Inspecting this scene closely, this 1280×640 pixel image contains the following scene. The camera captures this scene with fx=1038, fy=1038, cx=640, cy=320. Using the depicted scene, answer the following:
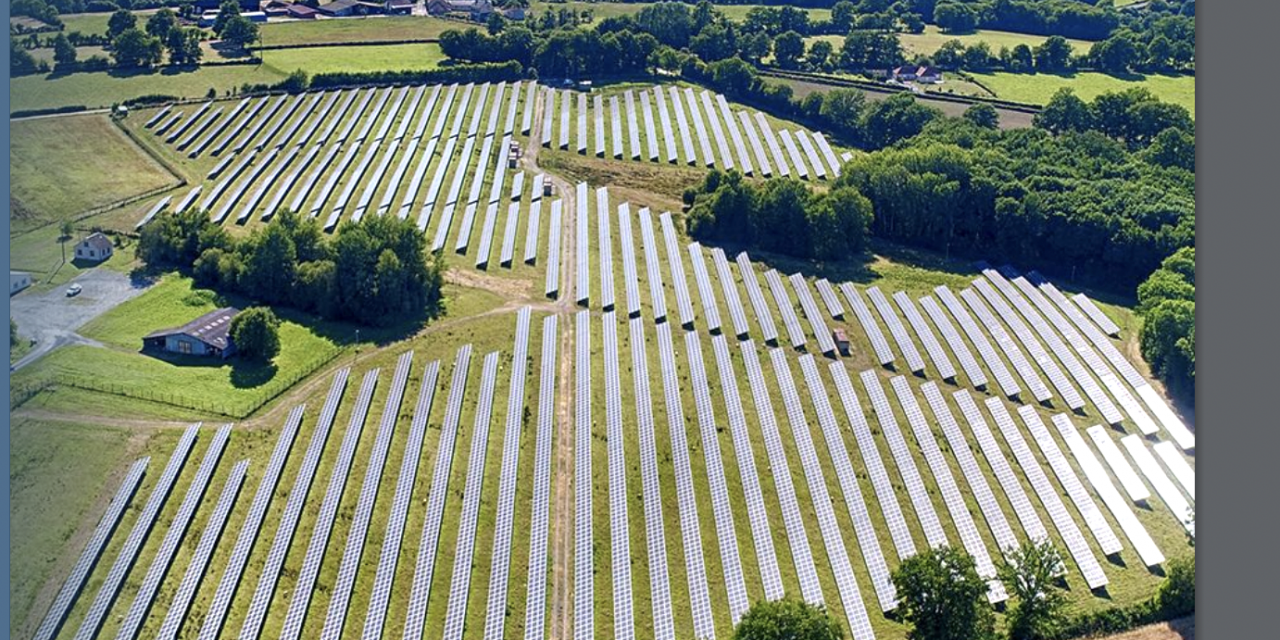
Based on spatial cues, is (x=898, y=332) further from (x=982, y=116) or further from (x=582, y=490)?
(x=982, y=116)

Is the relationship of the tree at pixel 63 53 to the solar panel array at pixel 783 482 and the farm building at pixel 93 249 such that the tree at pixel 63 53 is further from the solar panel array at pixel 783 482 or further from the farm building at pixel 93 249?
the solar panel array at pixel 783 482

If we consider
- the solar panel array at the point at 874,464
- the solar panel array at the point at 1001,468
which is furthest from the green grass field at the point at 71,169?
the solar panel array at the point at 1001,468

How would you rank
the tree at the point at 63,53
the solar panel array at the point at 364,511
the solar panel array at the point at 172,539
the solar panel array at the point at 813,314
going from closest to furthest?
the solar panel array at the point at 172,539 → the solar panel array at the point at 364,511 → the solar panel array at the point at 813,314 → the tree at the point at 63,53

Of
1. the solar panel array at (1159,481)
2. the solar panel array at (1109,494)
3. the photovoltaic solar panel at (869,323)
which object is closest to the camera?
the solar panel array at (1109,494)

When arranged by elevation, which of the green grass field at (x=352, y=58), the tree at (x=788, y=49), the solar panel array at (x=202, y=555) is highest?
the tree at (x=788, y=49)

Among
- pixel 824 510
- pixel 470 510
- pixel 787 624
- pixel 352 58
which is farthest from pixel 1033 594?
pixel 352 58

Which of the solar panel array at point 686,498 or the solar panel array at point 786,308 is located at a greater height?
the solar panel array at point 786,308

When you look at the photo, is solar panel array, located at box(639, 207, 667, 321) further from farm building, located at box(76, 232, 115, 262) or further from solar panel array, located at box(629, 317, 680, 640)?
farm building, located at box(76, 232, 115, 262)
